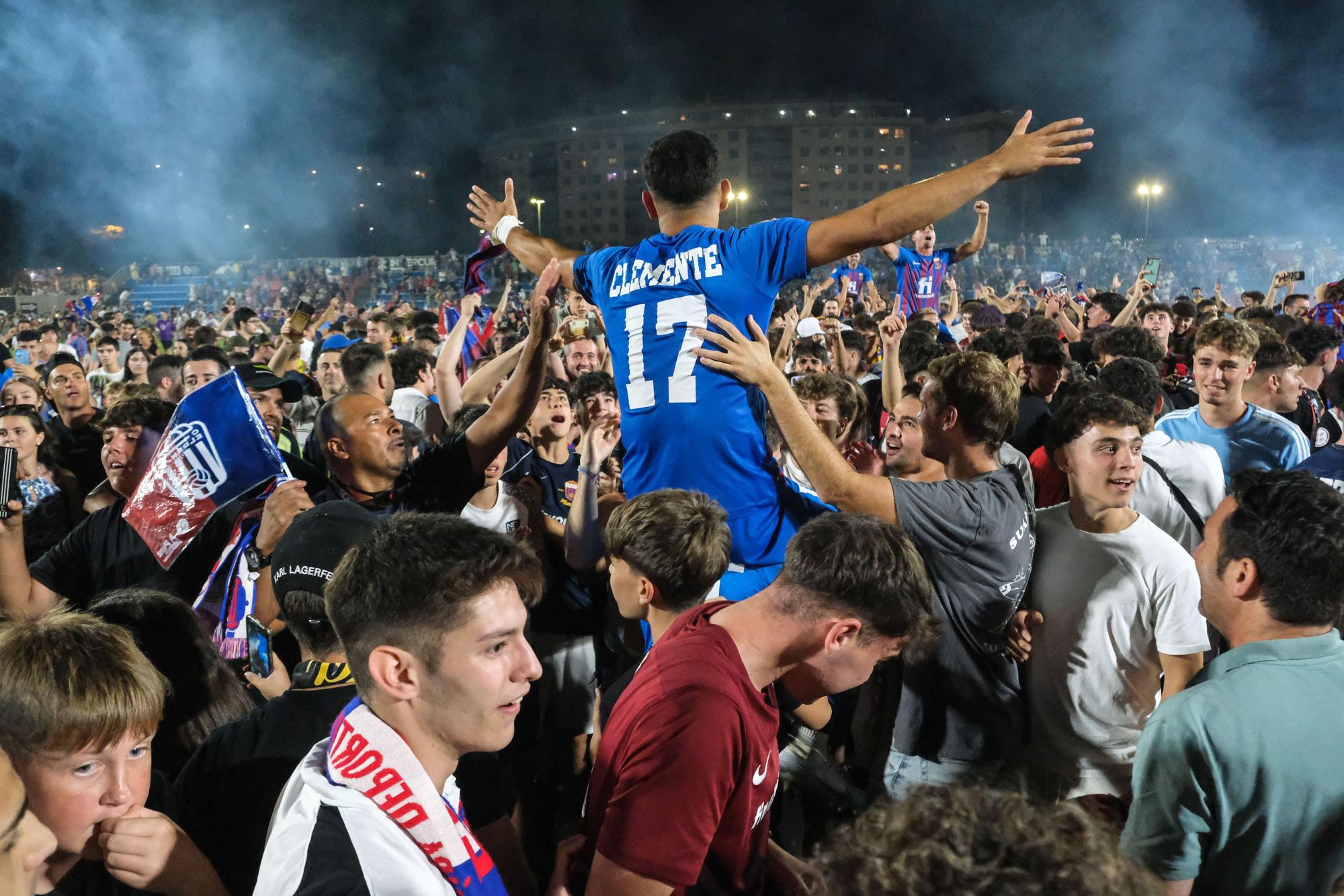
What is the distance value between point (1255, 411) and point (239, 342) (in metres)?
12.4

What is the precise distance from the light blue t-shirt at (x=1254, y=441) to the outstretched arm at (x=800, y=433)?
3198 millimetres

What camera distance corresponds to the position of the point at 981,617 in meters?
3.18

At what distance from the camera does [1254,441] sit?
5156 millimetres

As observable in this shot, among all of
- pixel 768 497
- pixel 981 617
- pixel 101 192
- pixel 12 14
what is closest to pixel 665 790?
pixel 981 617

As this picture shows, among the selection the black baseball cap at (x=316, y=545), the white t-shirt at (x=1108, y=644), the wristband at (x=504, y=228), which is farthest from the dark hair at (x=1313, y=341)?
the black baseball cap at (x=316, y=545)

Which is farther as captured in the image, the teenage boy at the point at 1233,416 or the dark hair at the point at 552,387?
the dark hair at the point at 552,387

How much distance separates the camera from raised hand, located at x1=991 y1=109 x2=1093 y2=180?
10.8 feet

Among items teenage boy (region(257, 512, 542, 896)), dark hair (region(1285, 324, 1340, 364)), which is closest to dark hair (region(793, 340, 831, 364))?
dark hair (region(1285, 324, 1340, 364))

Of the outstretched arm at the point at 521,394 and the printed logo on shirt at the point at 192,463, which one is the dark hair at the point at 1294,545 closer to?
the outstretched arm at the point at 521,394

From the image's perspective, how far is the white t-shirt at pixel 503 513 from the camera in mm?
4621

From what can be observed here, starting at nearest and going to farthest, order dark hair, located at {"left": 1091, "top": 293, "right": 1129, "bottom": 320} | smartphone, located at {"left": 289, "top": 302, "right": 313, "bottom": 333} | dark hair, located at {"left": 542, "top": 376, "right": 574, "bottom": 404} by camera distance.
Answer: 1. dark hair, located at {"left": 542, "top": 376, "right": 574, "bottom": 404}
2. smartphone, located at {"left": 289, "top": 302, "right": 313, "bottom": 333}
3. dark hair, located at {"left": 1091, "top": 293, "right": 1129, "bottom": 320}

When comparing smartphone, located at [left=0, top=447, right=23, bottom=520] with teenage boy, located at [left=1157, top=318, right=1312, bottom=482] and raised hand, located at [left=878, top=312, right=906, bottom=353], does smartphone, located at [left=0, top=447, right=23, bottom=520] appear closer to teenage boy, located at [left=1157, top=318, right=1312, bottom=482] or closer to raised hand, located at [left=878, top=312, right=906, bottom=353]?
raised hand, located at [left=878, top=312, right=906, bottom=353]

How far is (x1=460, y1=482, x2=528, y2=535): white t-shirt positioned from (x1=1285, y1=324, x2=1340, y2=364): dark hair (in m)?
6.33

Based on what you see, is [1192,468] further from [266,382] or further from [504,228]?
[266,382]
